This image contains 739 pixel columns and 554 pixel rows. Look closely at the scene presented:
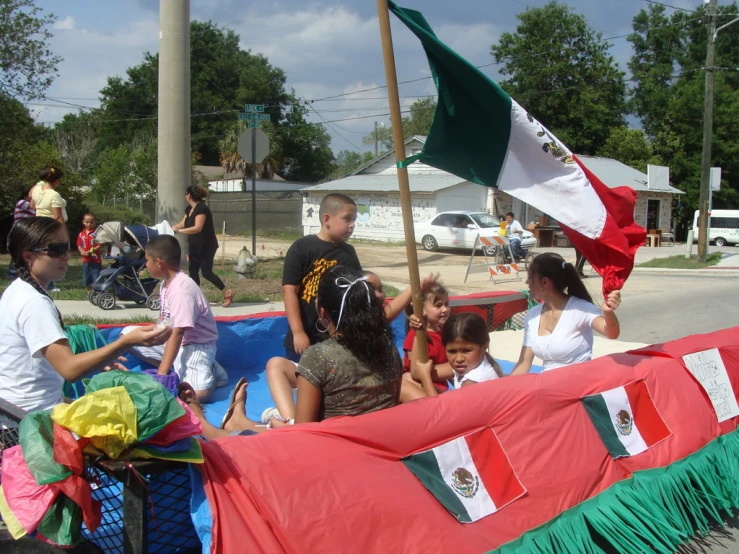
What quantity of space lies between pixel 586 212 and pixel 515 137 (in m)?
0.59

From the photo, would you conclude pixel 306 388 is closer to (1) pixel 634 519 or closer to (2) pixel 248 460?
(2) pixel 248 460

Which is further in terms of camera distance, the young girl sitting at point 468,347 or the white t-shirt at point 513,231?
the white t-shirt at point 513,231

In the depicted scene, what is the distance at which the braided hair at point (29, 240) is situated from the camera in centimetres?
314

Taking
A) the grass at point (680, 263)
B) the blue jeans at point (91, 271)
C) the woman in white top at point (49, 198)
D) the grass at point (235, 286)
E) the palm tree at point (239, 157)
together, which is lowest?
the grass at point (680, 263)

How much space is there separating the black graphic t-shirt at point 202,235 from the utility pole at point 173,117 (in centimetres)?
401

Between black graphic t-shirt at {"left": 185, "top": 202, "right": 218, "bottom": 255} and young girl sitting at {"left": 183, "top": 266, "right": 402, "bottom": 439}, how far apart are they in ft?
22.1

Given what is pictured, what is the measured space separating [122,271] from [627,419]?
8.02m

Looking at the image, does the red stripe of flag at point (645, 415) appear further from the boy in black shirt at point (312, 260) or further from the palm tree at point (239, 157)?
the palm tree at point (239, 157)

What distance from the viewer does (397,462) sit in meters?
2.80

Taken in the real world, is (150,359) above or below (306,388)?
below

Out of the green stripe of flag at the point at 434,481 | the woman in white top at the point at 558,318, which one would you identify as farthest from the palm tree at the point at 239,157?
the green stripe of flag at the point at 434,481

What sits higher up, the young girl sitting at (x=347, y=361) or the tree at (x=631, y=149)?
the tree at (x=631, y=149)

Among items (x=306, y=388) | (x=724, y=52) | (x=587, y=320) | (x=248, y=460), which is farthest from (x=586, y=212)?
(x=724, y=52)

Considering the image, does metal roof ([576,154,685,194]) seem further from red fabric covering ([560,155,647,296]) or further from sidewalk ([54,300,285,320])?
red fabric covering ([560,155,647,296])
